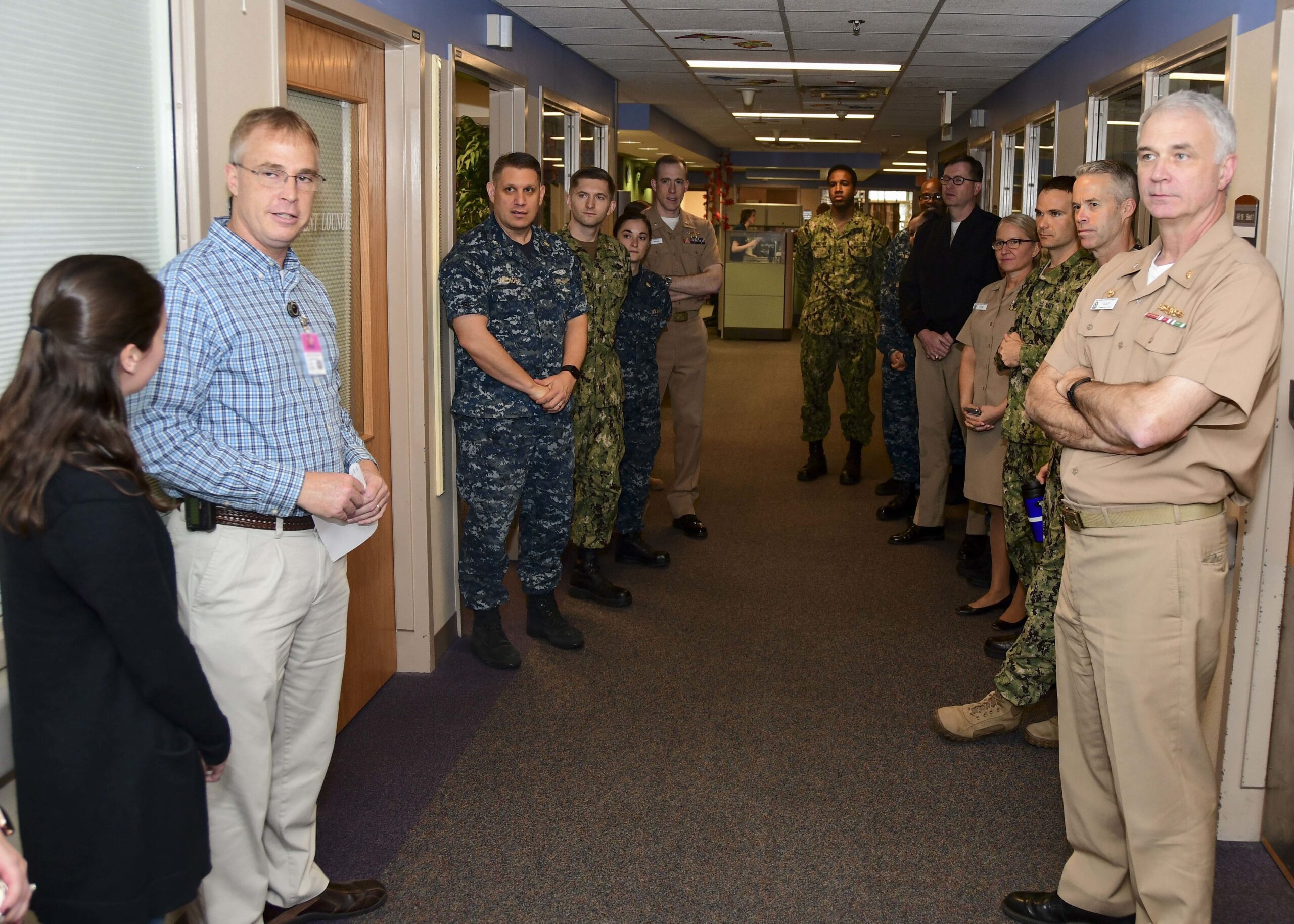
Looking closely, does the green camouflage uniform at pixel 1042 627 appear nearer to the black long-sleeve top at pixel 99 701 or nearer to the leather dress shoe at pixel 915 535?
the leather dress shoe at pixel 915 535

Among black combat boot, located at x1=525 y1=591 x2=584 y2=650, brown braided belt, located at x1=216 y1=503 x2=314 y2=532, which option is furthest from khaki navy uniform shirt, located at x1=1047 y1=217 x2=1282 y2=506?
black combat boot, located at x1=525 y1=591 x2=584 y2=650

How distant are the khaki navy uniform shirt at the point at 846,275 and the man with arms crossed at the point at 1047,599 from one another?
3017 mm

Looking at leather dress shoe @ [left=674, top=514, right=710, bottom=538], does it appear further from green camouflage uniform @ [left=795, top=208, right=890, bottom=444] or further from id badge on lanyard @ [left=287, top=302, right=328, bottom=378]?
id badge on lanyard @ [left=287, top=302, right=328, bottom=378]

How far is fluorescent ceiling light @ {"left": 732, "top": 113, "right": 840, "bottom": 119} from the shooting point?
984cm

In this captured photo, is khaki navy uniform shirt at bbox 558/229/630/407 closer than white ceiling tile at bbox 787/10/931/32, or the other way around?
khaki navy uniform shirt at bbox 558/229/630/407

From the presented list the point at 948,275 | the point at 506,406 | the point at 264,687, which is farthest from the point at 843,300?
the point at 264,687

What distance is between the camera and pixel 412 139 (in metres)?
3.49

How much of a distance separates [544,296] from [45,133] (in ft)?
6.33

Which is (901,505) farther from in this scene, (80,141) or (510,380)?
(80,141)

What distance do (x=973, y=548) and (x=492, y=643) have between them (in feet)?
7.14

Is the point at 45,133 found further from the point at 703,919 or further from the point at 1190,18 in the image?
the point at 1190,18

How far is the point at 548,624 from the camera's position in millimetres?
4043

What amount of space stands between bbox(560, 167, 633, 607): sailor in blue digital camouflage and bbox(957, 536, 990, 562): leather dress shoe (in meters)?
1.49

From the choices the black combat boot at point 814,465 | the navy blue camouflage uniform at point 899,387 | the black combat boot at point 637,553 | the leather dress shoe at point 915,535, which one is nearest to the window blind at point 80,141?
the black combat boot at point 637,553
